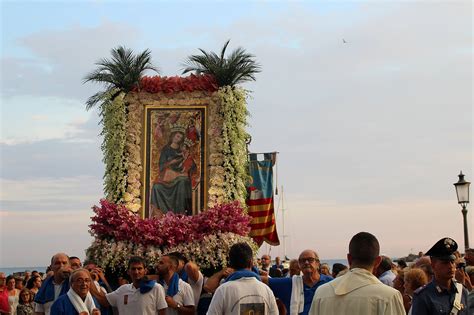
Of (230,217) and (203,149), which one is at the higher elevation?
(203,149)

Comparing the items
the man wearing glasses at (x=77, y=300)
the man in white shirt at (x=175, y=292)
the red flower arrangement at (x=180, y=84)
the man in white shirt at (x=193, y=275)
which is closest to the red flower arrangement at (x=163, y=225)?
the red flower arrangement at (x=180, y=84)

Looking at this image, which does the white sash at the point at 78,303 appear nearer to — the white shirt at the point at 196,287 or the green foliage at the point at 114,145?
the white shirt at the point at 196,287

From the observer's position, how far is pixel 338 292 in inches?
205

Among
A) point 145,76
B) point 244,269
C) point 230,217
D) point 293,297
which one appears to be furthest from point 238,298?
point 145,76

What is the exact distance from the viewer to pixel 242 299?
7.46 m

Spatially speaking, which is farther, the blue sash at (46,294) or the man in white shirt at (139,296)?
the blue sash at (46,294)

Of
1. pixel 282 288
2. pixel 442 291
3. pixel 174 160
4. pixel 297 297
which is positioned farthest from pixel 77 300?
pixel 174 160

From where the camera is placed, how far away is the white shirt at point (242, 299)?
7406mm

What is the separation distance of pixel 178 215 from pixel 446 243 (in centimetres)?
1108

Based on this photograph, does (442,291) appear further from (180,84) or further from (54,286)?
(180,84)

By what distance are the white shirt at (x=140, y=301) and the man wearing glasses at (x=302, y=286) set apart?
156 centimetres

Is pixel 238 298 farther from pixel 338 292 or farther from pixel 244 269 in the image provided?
pixel 338 292

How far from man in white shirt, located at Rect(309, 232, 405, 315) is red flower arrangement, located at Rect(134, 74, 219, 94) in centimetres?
1318

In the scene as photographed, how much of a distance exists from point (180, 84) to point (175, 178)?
233cm
